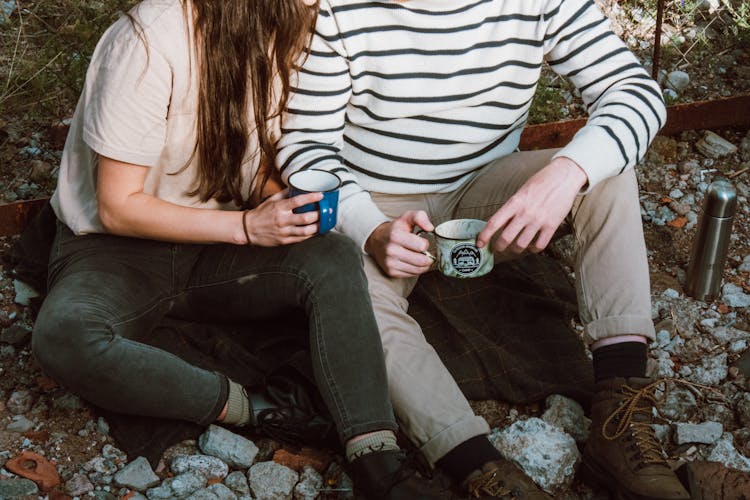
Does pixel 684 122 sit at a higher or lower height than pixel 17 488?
higher

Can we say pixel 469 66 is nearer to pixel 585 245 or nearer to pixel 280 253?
pixel 585 245

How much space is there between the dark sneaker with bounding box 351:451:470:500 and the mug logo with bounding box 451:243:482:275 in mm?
561

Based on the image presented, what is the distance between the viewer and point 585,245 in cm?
286

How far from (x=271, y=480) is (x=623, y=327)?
1.15 m

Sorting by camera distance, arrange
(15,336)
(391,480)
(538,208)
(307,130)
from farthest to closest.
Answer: (15,336) → (307,130) → (538,208) → (391,480)

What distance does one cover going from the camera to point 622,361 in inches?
107

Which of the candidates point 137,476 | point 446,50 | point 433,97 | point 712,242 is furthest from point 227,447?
point 712,242

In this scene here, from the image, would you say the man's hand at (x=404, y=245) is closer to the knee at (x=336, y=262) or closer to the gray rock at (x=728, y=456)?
the knee at (x=336, y=262)

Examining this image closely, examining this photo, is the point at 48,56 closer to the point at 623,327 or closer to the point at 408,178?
the point at 408,178

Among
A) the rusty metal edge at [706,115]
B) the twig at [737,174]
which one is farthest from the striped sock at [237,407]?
the twig at [737,174]

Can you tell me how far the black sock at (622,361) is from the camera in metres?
2.70

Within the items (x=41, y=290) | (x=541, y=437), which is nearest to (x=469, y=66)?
(x=541, y=437)

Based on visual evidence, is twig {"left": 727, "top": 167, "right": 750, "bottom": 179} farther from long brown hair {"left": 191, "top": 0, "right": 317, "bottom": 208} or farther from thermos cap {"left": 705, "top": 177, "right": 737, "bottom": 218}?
long brown hair {"left": 191, "top": 0, "right": 317, "bottom": 208}

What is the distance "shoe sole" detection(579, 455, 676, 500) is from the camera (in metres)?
2.53
